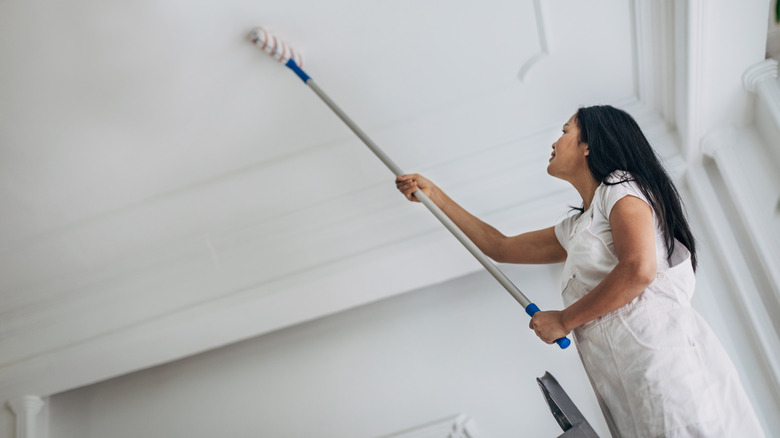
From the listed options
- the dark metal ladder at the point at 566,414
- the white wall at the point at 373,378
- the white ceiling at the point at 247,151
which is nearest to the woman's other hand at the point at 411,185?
the white ceiling at the point at 247,151

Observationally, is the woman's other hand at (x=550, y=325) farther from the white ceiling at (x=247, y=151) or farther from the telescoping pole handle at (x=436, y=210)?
the white ceiling at (x=247, y=151)

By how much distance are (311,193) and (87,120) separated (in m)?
0.81

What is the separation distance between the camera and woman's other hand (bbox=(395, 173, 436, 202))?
2.06 meters

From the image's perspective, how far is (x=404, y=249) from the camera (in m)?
2.43

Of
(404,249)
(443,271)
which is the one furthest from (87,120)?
(443,271)

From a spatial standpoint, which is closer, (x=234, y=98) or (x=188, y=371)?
(x=234, y=98)

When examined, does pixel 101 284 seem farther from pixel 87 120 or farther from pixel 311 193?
pixel 311 193

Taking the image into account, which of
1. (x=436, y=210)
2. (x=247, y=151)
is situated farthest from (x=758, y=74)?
(x=247, y=151)

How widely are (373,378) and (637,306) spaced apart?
128 cm

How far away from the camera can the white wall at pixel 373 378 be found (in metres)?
2.41

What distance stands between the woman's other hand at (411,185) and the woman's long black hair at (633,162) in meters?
0.54

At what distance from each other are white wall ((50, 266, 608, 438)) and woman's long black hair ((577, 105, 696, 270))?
0.87 meters

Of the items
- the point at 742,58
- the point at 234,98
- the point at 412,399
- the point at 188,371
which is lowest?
the point at 412,399

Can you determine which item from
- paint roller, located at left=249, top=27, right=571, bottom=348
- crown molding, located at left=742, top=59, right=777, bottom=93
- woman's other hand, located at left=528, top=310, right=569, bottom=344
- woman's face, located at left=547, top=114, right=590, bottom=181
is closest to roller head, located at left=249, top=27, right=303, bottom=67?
paint roller, located at left=249, top=27, right=571, bottom=348
